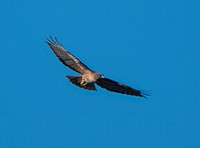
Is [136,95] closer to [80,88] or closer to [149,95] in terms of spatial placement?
[149,95]

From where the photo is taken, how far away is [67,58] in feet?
60.3

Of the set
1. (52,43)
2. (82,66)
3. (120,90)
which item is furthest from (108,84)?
(52,43)

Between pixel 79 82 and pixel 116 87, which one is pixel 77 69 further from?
pixel 116 87

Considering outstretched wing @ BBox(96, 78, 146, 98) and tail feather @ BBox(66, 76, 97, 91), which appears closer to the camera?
tail feather @ BBox(66, 76, 97, 91)

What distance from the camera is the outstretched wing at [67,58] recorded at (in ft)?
59.3

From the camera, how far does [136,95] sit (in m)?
20.0

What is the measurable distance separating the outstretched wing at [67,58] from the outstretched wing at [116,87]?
1.36 metres

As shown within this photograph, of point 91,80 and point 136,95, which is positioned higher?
point 136,95

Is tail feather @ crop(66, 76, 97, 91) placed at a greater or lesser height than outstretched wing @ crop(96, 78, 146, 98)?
lesser

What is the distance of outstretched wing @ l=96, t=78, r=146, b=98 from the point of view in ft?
64.1

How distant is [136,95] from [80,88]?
2621 mm

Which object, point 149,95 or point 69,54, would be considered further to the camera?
point 149,95

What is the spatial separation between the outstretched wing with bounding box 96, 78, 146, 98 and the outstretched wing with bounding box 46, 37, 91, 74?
53.5 inches

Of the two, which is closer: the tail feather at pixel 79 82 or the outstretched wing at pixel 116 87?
the tail feather at pixel 79 82
